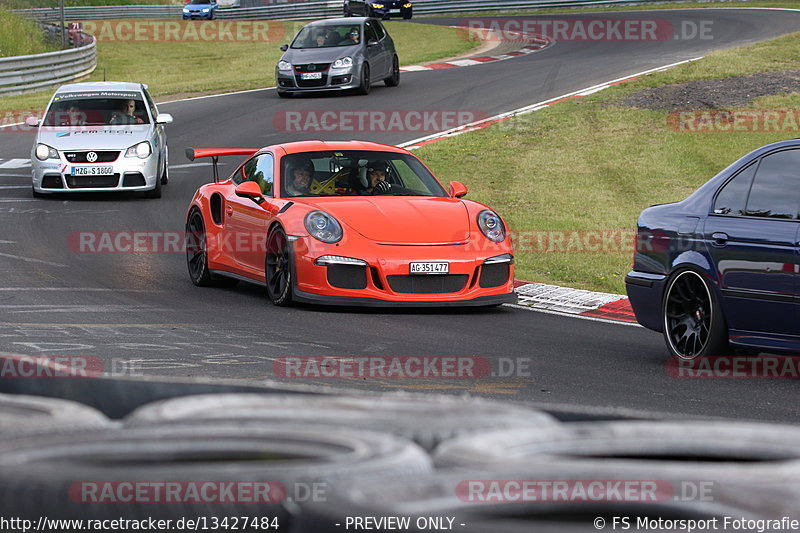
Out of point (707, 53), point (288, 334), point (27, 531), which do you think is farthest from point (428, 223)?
point (707, 53)

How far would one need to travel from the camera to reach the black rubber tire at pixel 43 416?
295 centimetres

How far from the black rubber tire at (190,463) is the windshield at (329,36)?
81.6 feet

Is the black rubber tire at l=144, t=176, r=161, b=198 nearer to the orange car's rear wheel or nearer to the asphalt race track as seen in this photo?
the asphalt race track

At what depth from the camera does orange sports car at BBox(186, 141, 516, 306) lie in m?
10.2

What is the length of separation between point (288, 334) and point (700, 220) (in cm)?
289

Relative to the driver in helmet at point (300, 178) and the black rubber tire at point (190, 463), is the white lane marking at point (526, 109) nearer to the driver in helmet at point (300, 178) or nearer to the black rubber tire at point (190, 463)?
the driver in helmet at point (300, 178)

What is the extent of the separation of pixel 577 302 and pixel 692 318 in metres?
2.91

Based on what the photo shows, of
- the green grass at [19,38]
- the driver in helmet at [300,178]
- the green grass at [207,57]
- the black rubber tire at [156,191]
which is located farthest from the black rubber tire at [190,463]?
the green grass at [19,38]

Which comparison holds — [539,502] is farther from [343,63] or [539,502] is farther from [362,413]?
[343,63]

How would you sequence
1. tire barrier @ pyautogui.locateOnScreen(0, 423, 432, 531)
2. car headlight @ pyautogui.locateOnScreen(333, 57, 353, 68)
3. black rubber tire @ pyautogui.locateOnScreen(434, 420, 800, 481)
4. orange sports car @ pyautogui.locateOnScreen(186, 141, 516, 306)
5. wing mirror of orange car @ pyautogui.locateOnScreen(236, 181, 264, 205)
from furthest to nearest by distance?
car headlight @ pyautogui.locateOnScreen(333, 57, 353, 68) < wing mirror of orange car @ pyautogui.locateOnScreen(236, 181, 264, 205) < orange sports car @ pyautogui.locateOnScreen(186, 141, 516, 306) < black rubber tire @ pyautogui.locateOnScreen(434, 420, 800, 481) < tire barrier @ pyautogui.locateOnScreen(0, 423, 432, 531)

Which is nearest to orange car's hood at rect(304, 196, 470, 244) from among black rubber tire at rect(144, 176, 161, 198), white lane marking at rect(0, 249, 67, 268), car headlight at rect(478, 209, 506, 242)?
car headlight at rect(478, 209, 506, 242)

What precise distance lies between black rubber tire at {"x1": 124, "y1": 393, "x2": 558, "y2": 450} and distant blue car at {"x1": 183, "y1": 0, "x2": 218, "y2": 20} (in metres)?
60.5

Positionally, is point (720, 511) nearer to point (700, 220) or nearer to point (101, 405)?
point (101, 405)

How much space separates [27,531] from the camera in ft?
8.89
